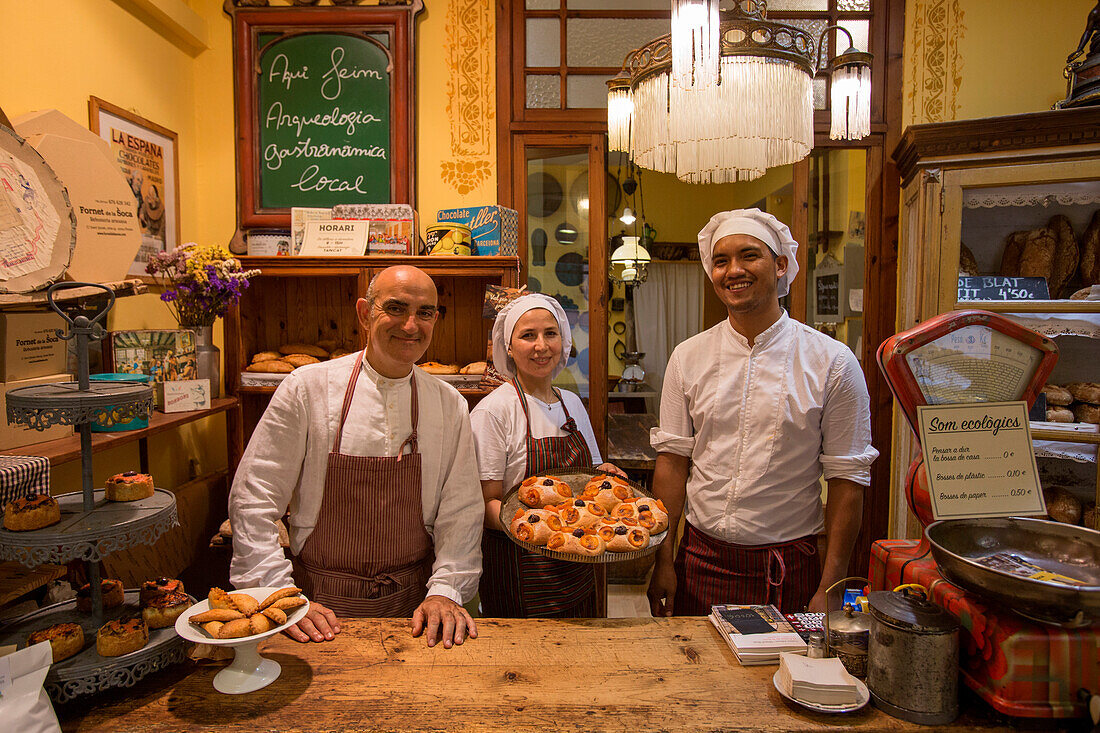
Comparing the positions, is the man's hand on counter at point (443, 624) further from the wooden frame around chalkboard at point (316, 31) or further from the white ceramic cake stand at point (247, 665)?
the wooden frame around chalkboard at point (316, 31)

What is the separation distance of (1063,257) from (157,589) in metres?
3.77

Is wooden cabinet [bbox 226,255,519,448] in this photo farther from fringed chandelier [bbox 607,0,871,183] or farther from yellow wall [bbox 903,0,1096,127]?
yellow wall [bbox 903,0,1096,127]

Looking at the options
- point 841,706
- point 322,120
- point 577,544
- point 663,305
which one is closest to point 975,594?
Answer: point 841,706

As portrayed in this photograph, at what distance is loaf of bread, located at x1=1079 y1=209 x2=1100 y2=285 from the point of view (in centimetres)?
289

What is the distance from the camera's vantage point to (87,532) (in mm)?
1160

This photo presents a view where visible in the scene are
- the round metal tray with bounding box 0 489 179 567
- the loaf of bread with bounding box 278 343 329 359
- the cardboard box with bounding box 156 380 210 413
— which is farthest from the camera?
the loaf of bread with bounding box 278 343 329 359

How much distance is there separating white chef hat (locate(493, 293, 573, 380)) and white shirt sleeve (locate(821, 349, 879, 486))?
0.96 metres

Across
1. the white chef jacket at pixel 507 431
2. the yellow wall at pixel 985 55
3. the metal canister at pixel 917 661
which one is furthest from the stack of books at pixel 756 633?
the yellow wall at pixel 985 55

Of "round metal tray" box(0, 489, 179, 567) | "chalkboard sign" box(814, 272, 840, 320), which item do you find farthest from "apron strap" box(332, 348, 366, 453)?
"chalkboard sign" box(814, 272, 840, 320)

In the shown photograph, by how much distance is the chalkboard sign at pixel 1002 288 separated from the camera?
9.61 feet

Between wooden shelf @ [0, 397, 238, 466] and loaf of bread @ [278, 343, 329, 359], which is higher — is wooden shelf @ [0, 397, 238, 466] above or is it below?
below

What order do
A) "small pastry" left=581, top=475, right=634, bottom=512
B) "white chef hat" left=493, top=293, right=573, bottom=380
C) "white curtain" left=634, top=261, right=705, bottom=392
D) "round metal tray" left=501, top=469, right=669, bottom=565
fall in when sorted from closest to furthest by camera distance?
"round metal tray" left=501, top=469, right=669, bottom=565 < "small pastry" left=581, top=475, right=634, bottom=512 < "white chef hat" left=493, top=293, right=573, bottom=380 < "white curtain" left=634, top=261, right=705, bottom=392

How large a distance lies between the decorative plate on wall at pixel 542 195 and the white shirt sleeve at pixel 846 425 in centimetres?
195

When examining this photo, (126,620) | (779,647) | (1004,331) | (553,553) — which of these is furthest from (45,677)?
(1004,331)
